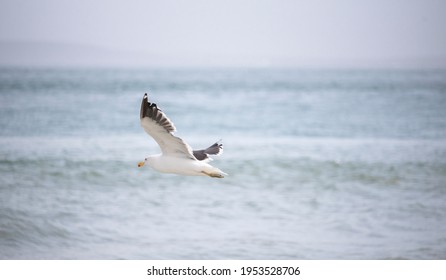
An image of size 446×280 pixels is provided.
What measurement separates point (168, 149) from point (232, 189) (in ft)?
12.4

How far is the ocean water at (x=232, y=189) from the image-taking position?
5.13 meters

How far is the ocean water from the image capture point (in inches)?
202

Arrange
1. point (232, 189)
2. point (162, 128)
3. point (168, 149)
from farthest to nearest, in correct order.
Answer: point (232, 189) → point (168, 149) → point (162, 128)

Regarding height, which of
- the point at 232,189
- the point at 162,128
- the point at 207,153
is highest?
the point at 162,128

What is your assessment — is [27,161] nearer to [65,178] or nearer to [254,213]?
[65,178]

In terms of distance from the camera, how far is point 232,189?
6742 mm

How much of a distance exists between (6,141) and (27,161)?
156 cm

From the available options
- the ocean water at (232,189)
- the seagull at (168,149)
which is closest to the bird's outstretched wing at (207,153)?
the seagull at (168,149)

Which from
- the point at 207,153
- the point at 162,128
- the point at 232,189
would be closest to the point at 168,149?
the point at 162,128

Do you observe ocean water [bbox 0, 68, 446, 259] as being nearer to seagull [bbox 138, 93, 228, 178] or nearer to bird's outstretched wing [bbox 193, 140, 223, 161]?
bird's outstretched wing [bbox 193, 140, 223, 161]

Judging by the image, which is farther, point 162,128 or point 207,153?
point 207,153

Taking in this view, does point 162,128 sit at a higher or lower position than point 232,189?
higher

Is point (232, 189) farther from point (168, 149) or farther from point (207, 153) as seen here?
point (168, 149)
